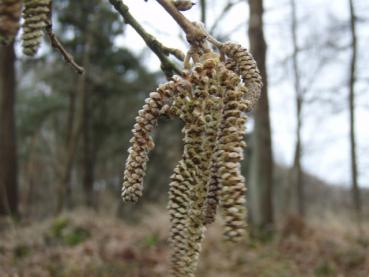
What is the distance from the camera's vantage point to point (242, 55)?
3.19 feet

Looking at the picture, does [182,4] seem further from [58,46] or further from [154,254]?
[154,254]

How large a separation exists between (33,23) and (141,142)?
292 millimetres

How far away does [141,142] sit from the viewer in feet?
3.18

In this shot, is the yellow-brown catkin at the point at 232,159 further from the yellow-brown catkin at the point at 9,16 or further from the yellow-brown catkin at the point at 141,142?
the yellow-brown catkin at the point at 9,16

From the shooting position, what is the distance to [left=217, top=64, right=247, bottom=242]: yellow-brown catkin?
0.79 metres

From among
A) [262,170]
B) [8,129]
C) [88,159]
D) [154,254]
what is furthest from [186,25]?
[88,159]

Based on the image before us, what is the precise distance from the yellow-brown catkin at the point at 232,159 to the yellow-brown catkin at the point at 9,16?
34 centimetres

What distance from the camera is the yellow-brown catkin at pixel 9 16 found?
25.6 inches

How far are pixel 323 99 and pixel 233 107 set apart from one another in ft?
60.3

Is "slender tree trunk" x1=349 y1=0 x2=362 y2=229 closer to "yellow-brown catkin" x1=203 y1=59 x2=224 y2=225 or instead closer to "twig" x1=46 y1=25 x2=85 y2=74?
"twig" x1=46 y1=25 x2=85 y2=74

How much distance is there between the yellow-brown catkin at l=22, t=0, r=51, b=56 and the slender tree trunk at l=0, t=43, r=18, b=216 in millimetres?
10887

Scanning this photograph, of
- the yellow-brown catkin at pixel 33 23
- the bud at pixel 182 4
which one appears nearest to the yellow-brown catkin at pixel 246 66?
the bud at pixel 182 4

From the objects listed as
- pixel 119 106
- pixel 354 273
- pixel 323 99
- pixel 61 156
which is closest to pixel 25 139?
pixel 61 156

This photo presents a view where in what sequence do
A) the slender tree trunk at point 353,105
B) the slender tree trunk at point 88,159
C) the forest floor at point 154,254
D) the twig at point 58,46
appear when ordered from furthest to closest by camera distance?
the slender tree trunk at point 88,159 < the slender tree trunk at point 353,105 < the forest floor at point 154,254 < the twig at point 58,46
